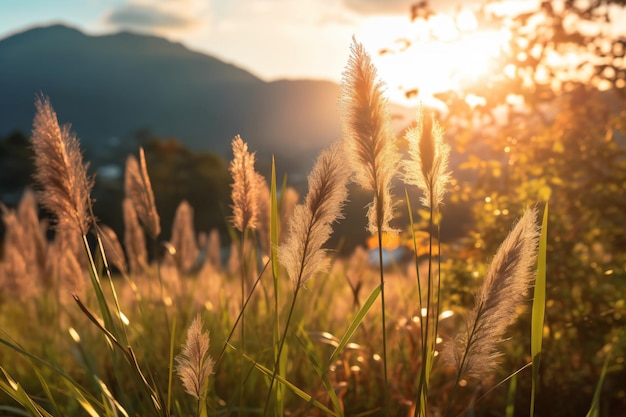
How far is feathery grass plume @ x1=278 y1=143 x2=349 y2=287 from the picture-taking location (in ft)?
4.41

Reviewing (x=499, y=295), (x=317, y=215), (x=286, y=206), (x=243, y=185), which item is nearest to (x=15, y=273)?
(x=286, y=206)

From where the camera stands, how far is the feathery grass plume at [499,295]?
1260 millimetres

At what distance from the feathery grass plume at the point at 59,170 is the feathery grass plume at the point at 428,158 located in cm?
87

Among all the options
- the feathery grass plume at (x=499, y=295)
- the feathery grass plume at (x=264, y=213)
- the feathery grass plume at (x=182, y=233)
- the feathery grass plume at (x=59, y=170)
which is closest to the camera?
the feathery grass plume at (x=499, y=295)

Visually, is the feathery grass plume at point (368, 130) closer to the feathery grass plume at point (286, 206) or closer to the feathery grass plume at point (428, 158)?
the feathery grass plume at point (428, 158)

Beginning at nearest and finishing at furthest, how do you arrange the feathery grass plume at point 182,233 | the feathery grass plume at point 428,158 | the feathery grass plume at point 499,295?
1. the feathery grass plume at point 499,295
2. the feathery grass plume at point 428,158
3. the feathery grass plume at point 182,233

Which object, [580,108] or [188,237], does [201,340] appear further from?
[580,108]

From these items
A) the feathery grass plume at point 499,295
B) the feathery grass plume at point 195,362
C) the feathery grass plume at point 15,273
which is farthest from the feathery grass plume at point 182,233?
the feathery grass plume at point 499,295

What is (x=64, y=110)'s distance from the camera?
185m

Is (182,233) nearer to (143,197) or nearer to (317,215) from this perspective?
(143,197)

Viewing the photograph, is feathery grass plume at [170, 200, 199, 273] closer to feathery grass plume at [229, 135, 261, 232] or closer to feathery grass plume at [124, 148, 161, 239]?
feathery grass plume at [124, 148, 161, 239]

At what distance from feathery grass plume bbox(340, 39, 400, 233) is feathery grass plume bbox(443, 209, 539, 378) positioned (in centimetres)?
29

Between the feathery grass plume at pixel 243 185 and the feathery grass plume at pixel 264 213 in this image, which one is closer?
the feathery grass plume at pixel 243 185

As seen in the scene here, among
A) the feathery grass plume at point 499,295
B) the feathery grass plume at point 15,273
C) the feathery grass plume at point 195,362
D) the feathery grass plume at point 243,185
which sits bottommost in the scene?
the feathery grass plume at point 15,273
